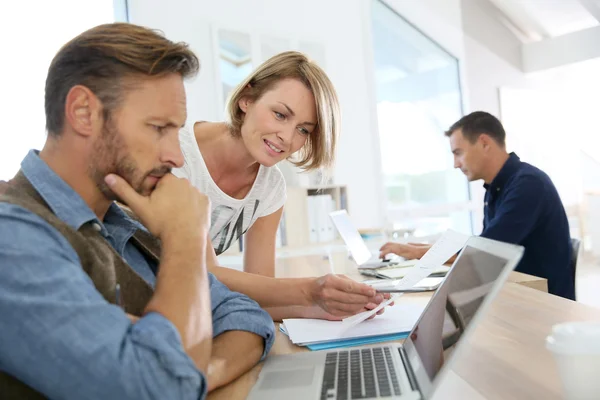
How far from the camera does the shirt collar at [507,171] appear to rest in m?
2.73

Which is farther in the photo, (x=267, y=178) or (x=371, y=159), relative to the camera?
(x=371, y=159)

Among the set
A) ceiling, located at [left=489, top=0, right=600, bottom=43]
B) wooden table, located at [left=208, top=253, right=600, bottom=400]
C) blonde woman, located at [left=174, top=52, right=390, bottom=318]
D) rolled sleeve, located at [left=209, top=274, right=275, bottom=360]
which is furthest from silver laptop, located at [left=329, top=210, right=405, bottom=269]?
ceiling, located at [left=489, top=0, right=600, bottom=43]

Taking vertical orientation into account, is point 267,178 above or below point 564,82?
below

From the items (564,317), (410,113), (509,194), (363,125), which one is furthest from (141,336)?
(410,113)

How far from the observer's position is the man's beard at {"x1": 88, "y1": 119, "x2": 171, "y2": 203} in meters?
0.82

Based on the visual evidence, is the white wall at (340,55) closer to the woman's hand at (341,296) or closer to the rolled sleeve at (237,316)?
the woman's hand at (341,296)

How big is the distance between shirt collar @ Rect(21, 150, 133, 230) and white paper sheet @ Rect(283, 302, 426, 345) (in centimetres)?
51

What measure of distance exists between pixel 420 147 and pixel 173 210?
4.74m

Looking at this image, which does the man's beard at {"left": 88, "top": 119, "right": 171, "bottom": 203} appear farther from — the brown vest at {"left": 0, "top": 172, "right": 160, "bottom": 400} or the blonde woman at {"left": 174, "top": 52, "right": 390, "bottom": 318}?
→ the blonde woman at {"left": 174, "top": 52, "right": 390, "bottom": 318}

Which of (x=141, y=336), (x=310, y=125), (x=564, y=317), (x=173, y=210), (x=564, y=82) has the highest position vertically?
(x=564, y=82)

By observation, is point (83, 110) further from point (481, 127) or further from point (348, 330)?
point (481, 127)

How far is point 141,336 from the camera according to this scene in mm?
652

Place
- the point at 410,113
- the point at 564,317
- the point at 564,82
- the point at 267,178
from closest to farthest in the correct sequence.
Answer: the point at 564,317 < the point at 267,178 < the point at 410,113 < the point at 564,82

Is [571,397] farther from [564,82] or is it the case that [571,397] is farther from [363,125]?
[564,82]
